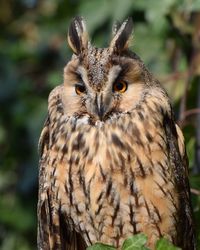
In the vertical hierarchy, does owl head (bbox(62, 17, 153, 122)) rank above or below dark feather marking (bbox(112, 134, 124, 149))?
above

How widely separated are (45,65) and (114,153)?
339 cm

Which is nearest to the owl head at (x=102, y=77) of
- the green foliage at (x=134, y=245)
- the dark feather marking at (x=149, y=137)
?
the dark feather marking at (x=149, y=137)

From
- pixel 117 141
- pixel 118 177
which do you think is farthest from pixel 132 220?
pixel 117 141

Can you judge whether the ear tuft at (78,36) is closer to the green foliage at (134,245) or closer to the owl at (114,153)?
the owl at (114,153)

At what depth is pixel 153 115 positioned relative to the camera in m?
4.21

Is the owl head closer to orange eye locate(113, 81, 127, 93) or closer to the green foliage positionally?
orange eye locate(113, 81, 127, 93)

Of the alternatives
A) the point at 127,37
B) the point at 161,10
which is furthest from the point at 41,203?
the point at 161,10

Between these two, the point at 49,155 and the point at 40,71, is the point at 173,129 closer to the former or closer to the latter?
the point at 49,155

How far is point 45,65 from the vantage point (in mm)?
7453

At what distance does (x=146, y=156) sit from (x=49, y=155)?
1.45 ft

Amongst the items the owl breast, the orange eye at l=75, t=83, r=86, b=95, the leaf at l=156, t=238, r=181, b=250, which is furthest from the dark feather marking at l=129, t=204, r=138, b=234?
the leaf at l=156, t=238, r=181, b=250

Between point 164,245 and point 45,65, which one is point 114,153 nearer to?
point 164,245

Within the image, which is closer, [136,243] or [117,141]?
[136,243]

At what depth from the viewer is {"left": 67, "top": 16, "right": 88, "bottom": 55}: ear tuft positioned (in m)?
4.11
